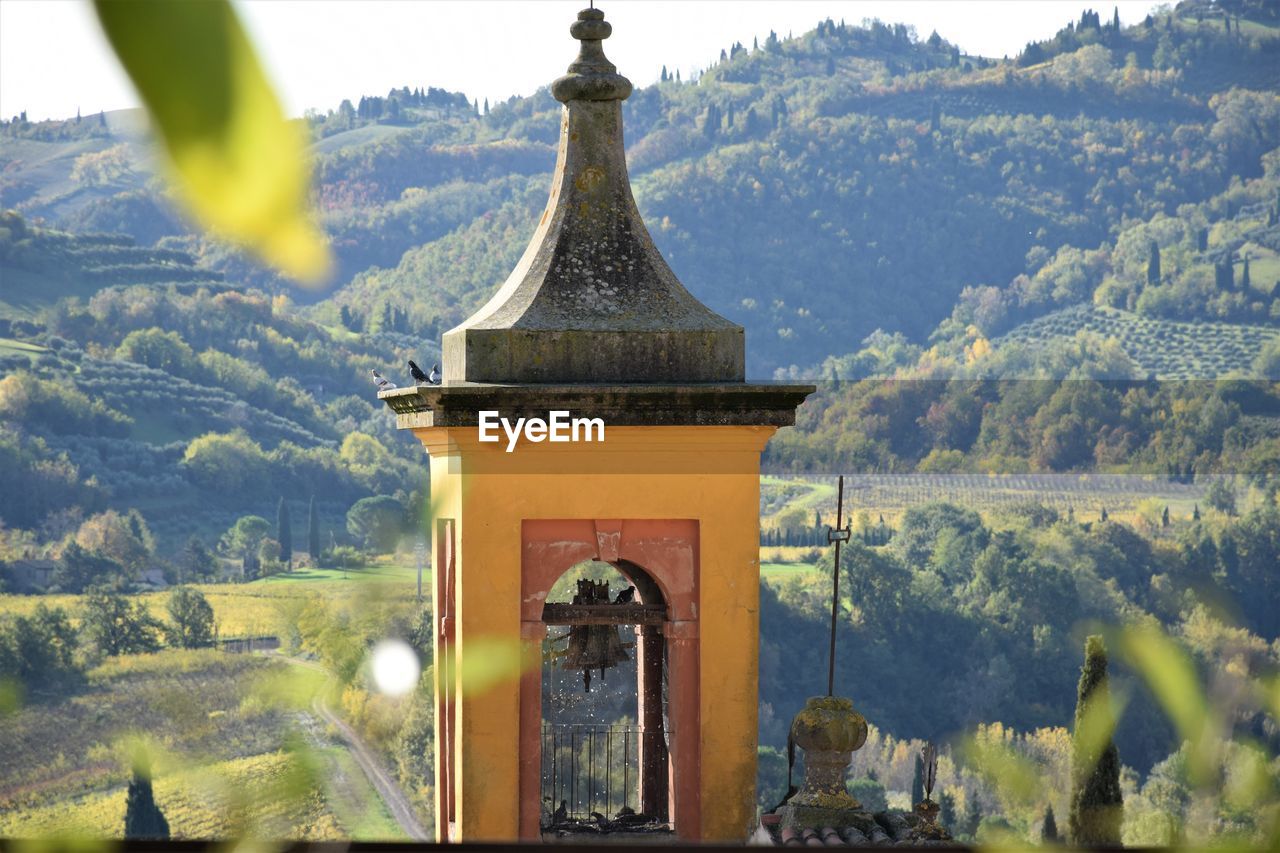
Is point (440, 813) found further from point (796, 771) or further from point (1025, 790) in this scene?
point (796, 771)

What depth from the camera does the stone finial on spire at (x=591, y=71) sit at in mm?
6969

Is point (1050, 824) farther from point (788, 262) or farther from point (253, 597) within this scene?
point (788, 262)

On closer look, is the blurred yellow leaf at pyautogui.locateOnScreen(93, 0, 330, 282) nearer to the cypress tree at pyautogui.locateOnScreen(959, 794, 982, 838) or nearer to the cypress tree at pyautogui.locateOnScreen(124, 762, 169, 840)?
the cypress tree at pyautogui.locateOnScreen(124, 762, 169, 840)

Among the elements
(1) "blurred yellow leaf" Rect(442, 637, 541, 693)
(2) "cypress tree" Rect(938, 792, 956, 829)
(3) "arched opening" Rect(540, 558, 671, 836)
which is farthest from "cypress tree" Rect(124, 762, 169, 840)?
(2) "cypress tree" Rect(938, 792, 956, 829)

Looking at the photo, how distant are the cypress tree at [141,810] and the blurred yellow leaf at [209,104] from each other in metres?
0.39

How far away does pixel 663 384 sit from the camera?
21.9ft

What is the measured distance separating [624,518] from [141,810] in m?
14.8

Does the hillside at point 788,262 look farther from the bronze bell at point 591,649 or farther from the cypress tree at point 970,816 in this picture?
the bronze bell at point 591,649

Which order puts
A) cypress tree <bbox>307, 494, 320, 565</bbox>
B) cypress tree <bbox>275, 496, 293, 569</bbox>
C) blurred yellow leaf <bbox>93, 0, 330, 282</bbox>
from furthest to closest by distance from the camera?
cypress tree <bbox>275, 496, 293, 569</bbox> → cypress tree <bbox>307, 494, 320, 565</bbox> → blurred yellow leaf <bbox>93, 0, 330, 282</bbox>

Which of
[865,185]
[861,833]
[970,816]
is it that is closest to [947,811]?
[970,816]

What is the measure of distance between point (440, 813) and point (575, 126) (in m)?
2.62

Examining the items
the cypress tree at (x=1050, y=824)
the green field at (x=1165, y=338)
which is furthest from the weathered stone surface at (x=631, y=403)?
the green field at (x=1165, y=338)

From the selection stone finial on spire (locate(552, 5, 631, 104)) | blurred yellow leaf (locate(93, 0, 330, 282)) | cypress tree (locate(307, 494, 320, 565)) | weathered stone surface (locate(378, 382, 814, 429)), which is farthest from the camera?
cypress tree (locate(307, 494, 320, 565))

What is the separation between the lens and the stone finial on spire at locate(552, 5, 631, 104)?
697 cm
